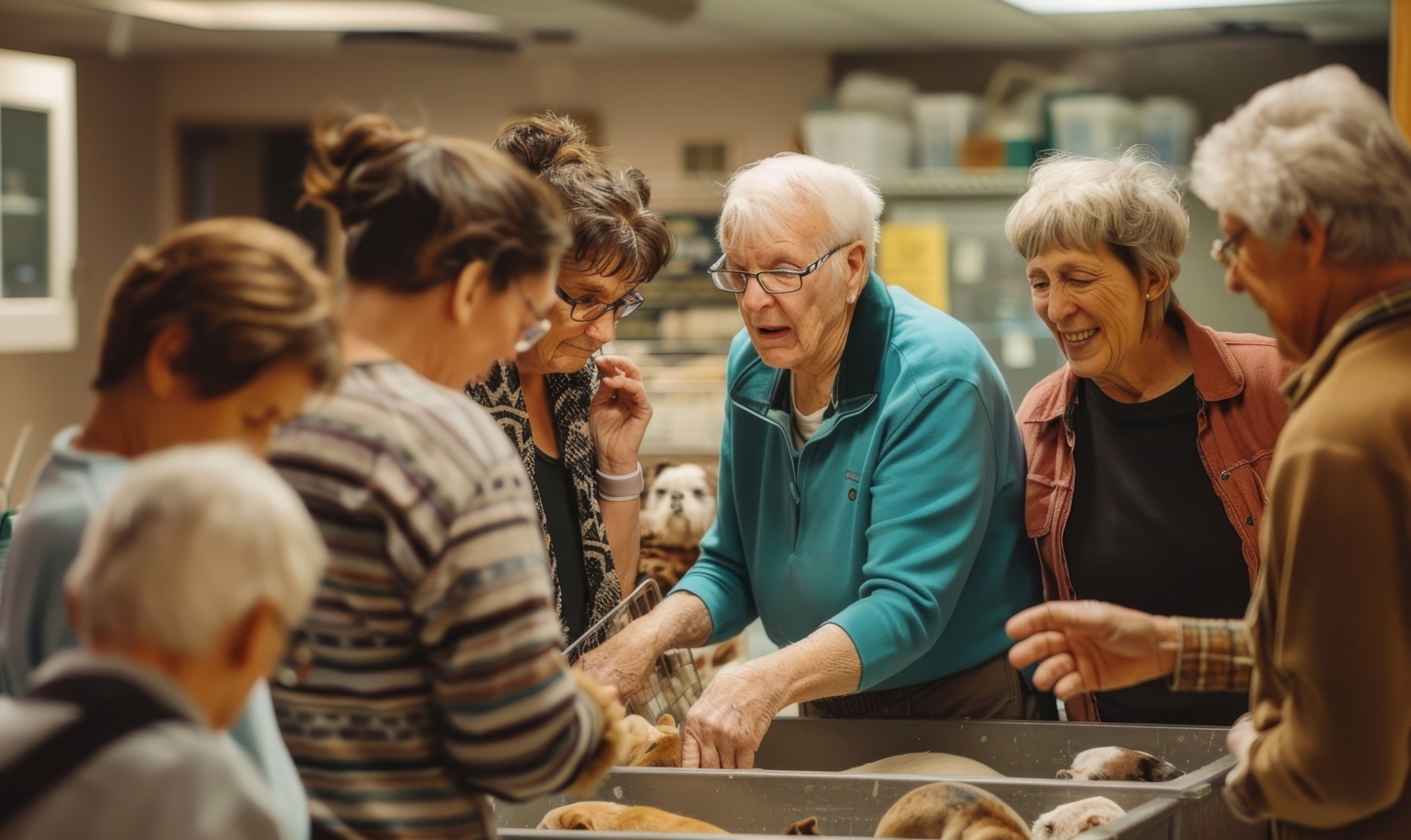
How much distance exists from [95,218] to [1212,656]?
5088mm

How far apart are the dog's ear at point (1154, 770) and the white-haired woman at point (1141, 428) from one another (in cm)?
27

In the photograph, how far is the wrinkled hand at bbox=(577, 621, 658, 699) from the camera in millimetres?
1816

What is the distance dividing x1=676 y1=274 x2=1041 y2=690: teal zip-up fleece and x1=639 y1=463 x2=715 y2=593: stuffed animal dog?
0.34m

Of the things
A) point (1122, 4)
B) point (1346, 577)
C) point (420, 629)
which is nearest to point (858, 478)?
point (1346, 577)

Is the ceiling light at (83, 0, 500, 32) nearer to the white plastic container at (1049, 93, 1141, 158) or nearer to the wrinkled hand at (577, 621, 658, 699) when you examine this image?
the white plastic container at (1049, 93, 1141, 158)

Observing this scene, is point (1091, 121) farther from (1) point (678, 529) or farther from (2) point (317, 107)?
(2) point (317, 107)

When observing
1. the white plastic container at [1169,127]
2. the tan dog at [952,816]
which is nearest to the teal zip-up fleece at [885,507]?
the tan dog at [952,816]

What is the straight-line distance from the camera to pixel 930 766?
1.73m

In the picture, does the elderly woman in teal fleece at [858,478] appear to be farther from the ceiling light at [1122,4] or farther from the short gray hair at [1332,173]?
the ceiling light at [1122,4]

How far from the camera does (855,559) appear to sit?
1907mm

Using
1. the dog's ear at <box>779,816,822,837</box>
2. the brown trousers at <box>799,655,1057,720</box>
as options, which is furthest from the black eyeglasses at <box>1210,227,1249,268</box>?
the brown trousers at <box>799,655,1057,720</box>

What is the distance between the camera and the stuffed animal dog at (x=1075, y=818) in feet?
4.57

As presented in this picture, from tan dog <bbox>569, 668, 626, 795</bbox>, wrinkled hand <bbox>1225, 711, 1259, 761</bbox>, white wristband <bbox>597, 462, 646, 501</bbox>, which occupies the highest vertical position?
tan dog <bbox>569, 668, 626, 795</bbox>

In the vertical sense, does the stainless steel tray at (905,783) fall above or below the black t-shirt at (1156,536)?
below
